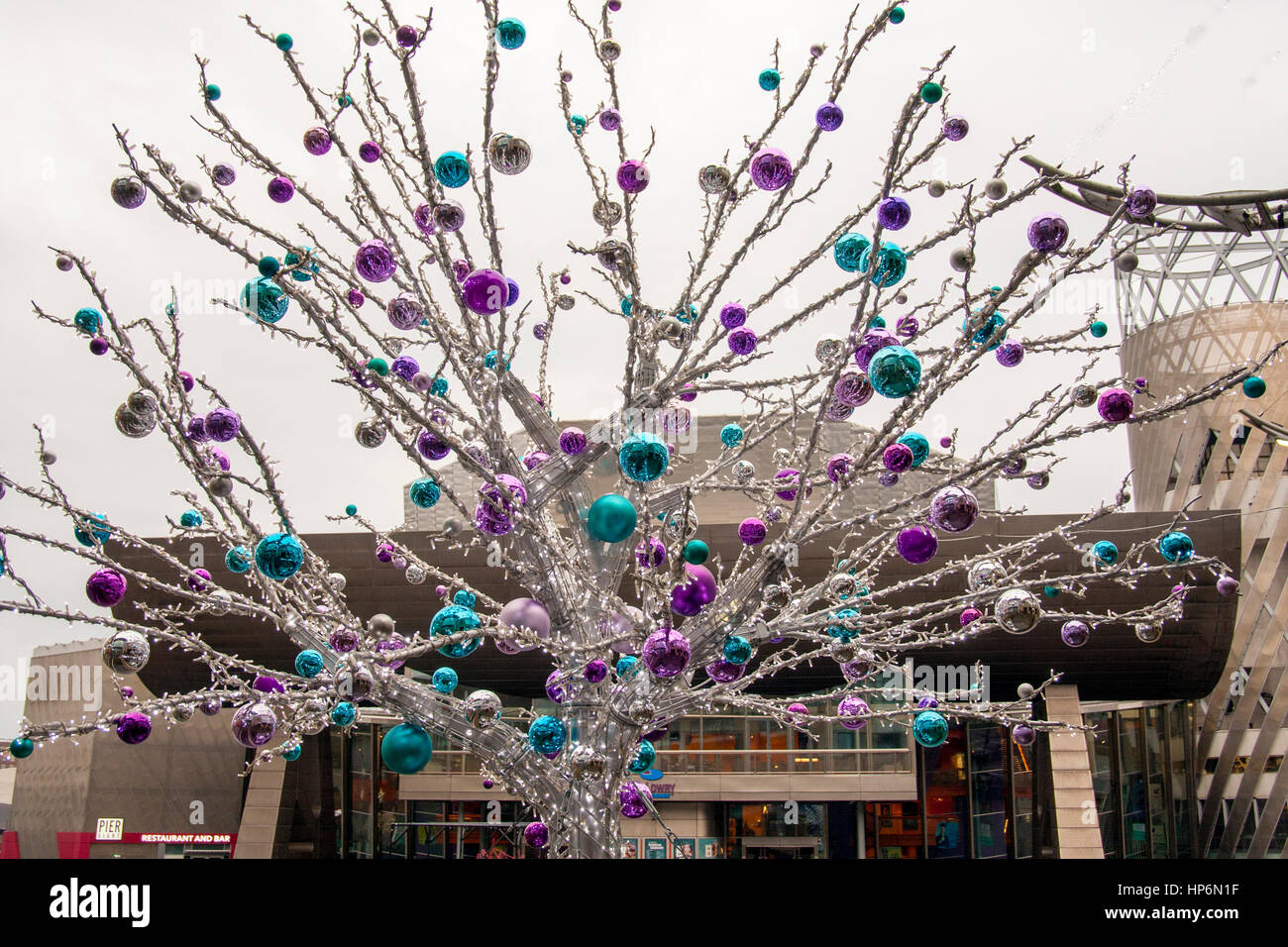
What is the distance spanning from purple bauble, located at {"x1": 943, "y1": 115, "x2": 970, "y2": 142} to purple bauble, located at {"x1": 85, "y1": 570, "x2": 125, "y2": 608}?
3.69 metres

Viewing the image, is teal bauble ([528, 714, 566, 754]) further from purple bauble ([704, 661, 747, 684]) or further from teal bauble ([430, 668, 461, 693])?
teal bauble ([430, 668, 461, 693])

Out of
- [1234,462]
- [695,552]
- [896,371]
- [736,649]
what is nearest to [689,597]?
[695,552]

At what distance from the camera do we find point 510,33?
3523 mm

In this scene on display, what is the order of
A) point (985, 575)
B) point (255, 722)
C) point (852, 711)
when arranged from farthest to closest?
1. point (852, 711)
2. point (985, 575)
3. point (255, 722)

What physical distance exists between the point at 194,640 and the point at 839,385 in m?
2.67

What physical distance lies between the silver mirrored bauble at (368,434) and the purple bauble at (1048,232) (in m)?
3.04

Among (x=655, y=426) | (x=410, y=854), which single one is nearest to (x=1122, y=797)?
(x=410, y=854)

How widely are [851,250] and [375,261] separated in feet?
6.18

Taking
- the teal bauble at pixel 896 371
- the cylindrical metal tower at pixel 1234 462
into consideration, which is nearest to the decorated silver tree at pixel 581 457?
the teal bauble at pixel 896 371

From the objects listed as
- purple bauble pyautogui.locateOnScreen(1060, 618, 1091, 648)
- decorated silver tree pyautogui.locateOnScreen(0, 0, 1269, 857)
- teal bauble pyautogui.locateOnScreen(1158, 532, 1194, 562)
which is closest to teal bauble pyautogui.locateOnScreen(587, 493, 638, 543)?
decorated silver tree pyautogui.locateOnScreen(0, 0, 1269, 857)

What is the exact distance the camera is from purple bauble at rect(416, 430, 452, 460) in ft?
13.6

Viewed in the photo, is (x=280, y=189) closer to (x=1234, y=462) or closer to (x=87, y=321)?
(x=87, y=321)

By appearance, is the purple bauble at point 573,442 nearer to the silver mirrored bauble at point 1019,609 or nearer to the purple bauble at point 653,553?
the purple bauble at point 653,553

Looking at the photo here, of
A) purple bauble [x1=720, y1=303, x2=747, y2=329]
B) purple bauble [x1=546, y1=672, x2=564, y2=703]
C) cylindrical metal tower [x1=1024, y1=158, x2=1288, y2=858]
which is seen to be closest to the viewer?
purple bauble [x1=720, y1=303, x2=747, y2=329]
